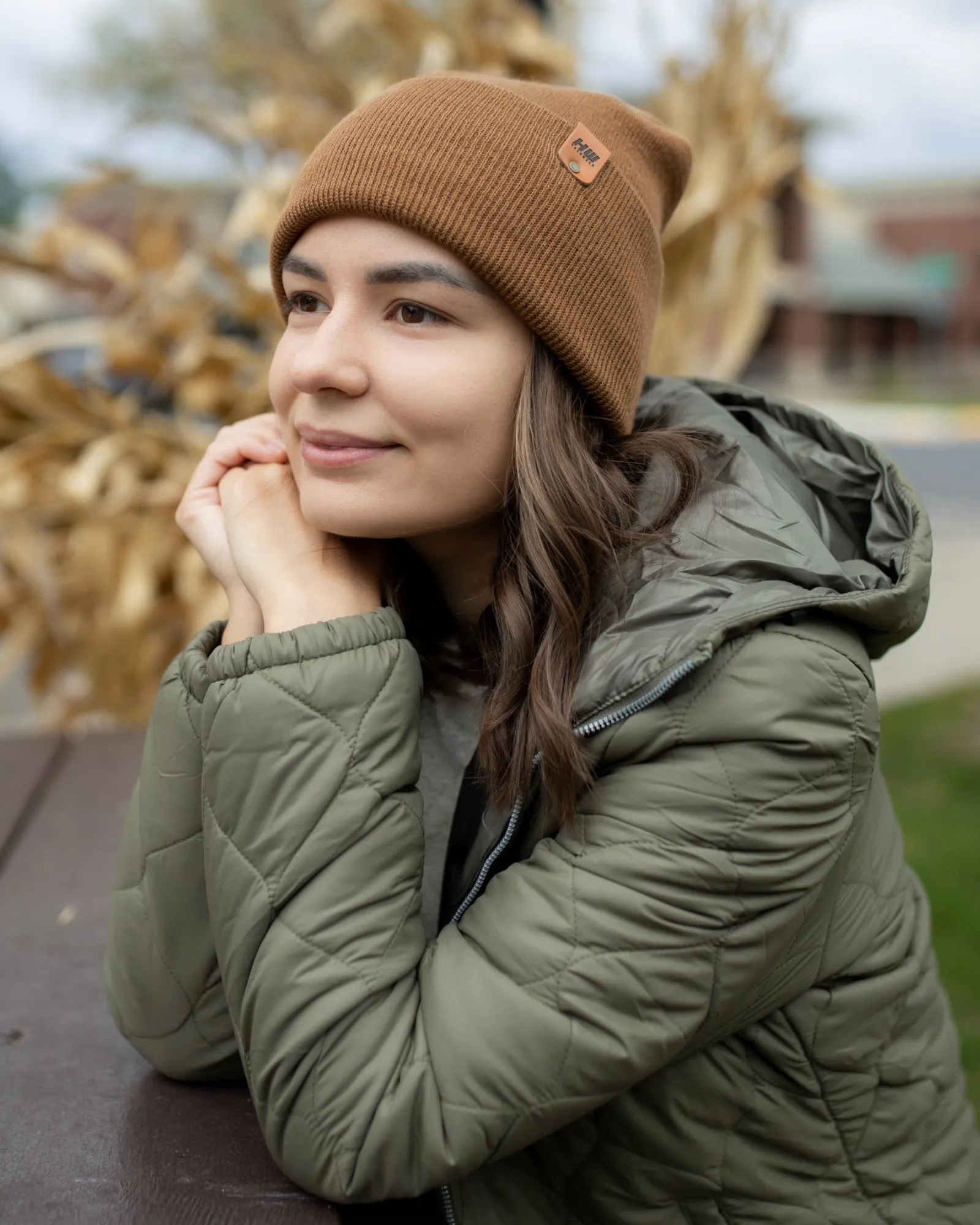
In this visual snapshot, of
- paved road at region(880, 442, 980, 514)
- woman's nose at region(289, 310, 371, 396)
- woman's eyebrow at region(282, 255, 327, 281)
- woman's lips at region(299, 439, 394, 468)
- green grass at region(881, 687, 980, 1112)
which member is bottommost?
paved road at region(880, 442, 980, 514)

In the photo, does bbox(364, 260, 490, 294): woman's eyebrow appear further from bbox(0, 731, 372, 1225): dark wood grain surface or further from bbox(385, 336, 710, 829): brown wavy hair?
bbox(0, 731, 372, 1225): dark wood grain surface

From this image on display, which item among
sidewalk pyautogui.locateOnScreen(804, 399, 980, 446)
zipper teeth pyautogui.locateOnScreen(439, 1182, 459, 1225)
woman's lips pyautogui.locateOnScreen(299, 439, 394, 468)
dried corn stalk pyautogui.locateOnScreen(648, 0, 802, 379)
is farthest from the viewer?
sidewalk pyautogui.locateOnScreen(804, 399, 980, 446)

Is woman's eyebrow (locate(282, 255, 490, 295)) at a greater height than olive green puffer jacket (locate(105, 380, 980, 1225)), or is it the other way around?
woman's eyebrow (locate(282, 255, 490, 295))

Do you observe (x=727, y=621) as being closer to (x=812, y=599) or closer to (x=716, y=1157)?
(x=812, y=599)

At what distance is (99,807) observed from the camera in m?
2.21

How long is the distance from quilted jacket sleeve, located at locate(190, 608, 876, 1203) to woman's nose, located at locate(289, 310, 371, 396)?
35cm

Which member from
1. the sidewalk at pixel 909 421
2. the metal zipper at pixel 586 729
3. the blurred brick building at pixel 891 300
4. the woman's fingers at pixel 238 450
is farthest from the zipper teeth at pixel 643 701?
the blurred brick building at pixel 891 300

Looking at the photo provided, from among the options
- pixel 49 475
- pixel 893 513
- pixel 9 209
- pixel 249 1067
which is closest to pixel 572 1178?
pixel 249 1067

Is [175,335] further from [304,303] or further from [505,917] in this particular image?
[505,917]

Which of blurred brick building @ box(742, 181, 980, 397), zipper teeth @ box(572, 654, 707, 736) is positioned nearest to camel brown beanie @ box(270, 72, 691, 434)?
zipper teeth @ box(572, 654, 707, 736)

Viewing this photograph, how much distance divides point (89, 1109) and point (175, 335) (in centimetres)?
260

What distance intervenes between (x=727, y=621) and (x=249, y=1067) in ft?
2.17

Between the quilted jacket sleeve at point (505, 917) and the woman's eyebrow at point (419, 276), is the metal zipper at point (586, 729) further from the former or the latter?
the woman's eyebrow at point (419, 276)

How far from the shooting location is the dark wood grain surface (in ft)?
3.93
